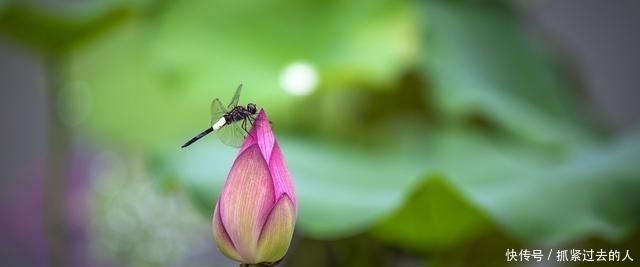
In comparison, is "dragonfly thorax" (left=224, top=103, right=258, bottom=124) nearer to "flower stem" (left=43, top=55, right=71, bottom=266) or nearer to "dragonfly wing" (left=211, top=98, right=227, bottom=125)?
"dragonfly wing" (left=211, top=98, right=227, bottom=125)

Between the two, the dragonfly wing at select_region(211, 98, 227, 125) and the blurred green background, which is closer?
the dragonfly wing at select_region(211, 98, 227, 125)

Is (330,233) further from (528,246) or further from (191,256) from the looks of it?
(191,256)

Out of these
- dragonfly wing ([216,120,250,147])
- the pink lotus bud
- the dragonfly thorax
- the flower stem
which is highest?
the flower stem

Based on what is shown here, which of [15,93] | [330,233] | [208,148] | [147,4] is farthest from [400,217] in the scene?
[15,93]

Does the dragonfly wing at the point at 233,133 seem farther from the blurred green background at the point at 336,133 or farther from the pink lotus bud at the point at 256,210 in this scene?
the blurred green background at the point at 336,133

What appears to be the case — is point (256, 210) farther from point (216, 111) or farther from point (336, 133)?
point (336, 133)

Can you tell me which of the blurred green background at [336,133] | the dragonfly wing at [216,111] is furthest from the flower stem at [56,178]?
the dragonfly wing at [216,111]

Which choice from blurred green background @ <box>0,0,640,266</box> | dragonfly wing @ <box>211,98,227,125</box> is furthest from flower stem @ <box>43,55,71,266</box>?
dragonfly wing @ <box>211,98,227,125</box>
